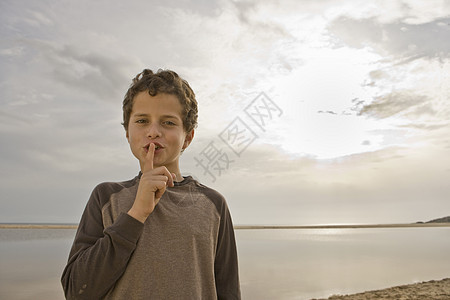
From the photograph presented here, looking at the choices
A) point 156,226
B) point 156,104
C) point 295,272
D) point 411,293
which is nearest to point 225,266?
point 156,226

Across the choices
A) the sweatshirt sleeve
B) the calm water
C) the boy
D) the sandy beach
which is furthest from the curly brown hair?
the sandy beach

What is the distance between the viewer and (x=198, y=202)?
1.61 m

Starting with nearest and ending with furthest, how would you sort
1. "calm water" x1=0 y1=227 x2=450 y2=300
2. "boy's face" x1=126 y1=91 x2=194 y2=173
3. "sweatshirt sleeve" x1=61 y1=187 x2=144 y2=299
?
"sweatshirt sleeve" x1=61 y1=187 x2=144 y2=299, "boy's face" x1=126 y1=91 x2=194 y2=173, "calm water" x1=0 y1=227 x2=450 y2=300

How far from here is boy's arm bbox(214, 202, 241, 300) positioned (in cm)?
163

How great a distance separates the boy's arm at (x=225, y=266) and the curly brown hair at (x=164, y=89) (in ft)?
1.51

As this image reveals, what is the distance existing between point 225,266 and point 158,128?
70cm

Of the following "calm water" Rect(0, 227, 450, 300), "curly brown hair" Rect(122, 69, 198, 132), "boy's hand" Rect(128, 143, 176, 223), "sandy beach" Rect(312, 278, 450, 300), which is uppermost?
"curly brown hair" Rect(122, 69, 198, 132)

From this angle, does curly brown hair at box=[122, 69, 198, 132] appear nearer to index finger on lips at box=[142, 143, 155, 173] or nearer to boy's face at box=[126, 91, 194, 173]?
boy's face at box=[126, 91, 194, 173]

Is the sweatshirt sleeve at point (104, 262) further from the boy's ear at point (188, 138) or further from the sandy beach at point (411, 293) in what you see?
the sandy beach at point (411, 293)

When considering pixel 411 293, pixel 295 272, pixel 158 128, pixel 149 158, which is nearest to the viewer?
pixel 149 158

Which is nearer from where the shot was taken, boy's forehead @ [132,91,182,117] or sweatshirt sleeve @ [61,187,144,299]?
sweatshirt sleeve @ [61,187,144,299]

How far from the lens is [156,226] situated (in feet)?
4.66

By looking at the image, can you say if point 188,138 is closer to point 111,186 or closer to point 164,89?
point 164,89

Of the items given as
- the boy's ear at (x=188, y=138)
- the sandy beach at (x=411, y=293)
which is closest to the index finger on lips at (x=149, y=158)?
the boy's ear at (x=188, y=138)
